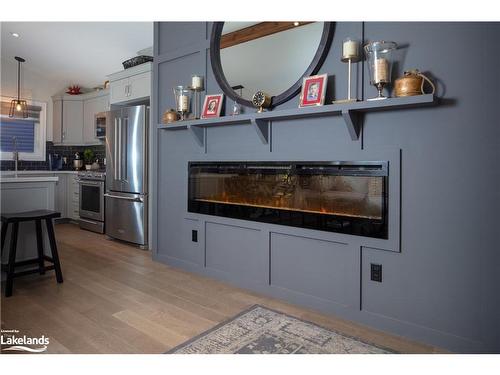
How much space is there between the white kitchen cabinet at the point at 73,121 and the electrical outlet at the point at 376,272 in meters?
5.64

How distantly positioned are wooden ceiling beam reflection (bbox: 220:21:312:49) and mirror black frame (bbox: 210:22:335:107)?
8 cm

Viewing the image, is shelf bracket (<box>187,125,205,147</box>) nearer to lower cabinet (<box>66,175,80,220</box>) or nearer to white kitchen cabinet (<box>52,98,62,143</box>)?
lower cabinet (<box>66,175,80,220</box>)

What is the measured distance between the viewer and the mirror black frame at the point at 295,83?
96.0 inches

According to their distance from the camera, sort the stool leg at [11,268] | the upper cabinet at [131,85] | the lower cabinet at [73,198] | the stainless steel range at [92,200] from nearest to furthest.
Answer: the stool leg at [11,268] → the upper cabinet at [131,85] → the stainless steel range at [92,200] → the lower cabinet at [73,198]

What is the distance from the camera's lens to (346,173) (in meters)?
2.37

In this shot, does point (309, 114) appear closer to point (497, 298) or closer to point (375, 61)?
point (375, 61)

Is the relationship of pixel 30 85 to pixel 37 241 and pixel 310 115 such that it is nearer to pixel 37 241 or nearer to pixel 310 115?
pixel 37 241

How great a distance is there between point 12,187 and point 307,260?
2.62 meters

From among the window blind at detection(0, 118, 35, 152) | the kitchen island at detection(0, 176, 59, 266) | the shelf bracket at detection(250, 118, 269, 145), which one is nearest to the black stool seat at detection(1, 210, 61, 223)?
the kitchen island at detection(0, 176, 59, 266)

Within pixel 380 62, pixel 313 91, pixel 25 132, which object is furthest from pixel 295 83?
pixel 25 132

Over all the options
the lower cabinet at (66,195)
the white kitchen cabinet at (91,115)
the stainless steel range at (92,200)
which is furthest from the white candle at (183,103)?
the lower cabinet at (66,195)

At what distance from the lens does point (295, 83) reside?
2.63 metres

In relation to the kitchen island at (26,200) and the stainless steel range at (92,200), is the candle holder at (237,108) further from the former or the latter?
the stainless steel range at (92,200)
